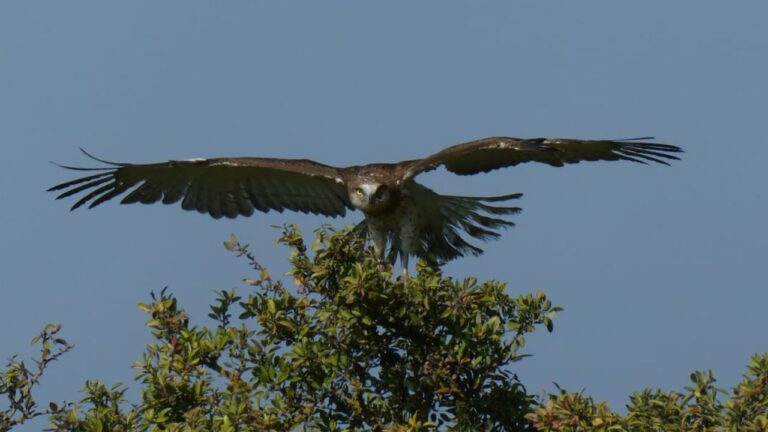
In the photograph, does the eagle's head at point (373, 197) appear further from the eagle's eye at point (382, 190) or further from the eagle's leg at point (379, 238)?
the eagle's leg at point (379, 238)

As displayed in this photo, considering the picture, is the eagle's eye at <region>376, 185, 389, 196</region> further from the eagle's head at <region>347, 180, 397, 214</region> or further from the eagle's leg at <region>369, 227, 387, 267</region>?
the eagle's leg at <region>369, 227, 387, 267</region>

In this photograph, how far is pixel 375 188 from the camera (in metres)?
9.80

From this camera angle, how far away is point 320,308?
7418 mm

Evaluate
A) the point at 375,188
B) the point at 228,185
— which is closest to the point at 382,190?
the point at 375,188

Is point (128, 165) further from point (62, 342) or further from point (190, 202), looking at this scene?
point (62, 342)

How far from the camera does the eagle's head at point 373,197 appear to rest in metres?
9.84

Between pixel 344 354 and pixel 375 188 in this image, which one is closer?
pixel 344 354

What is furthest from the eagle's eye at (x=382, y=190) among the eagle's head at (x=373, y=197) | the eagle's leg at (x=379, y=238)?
the eagle's leg at (x=379, y=238)

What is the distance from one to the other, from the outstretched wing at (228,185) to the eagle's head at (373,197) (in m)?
0.52

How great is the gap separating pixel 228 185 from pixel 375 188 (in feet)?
5.85

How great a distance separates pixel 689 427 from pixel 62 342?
3.39 m

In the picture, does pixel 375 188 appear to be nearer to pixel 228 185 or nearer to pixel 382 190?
pixel 382 190

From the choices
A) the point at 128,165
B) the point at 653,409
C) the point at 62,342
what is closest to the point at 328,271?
the point at 62,342

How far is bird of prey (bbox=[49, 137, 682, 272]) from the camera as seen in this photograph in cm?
959
